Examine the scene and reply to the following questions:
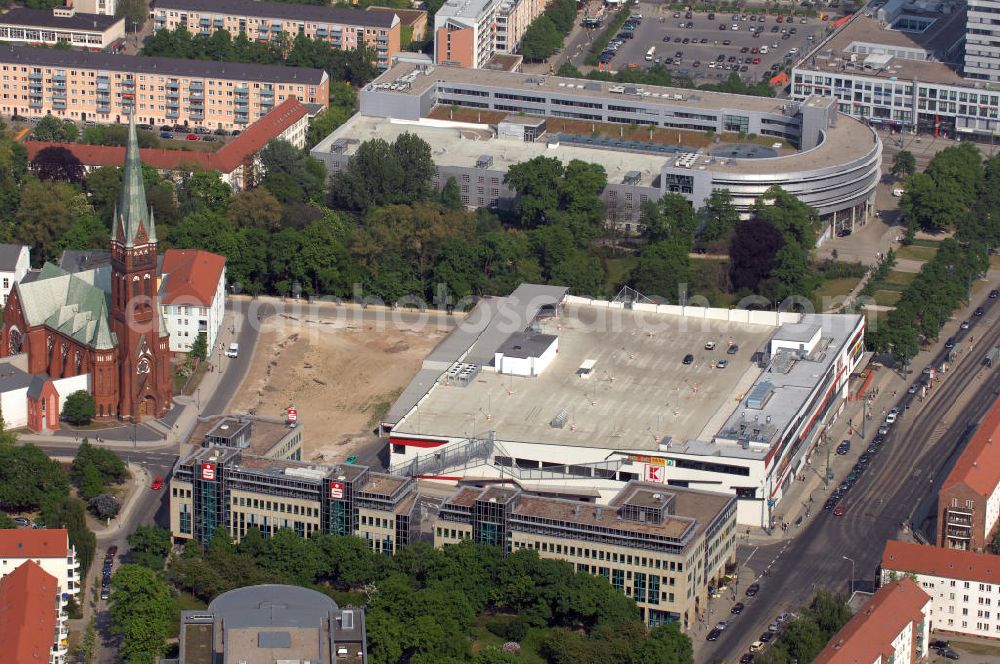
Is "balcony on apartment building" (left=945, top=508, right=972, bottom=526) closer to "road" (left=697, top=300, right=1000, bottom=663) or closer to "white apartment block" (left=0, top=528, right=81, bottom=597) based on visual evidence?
"road" (left=697, top=300, right=1000, bottom=663)

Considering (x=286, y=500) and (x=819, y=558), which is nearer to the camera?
(x=286, y=500)

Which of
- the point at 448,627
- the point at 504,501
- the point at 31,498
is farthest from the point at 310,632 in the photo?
the point at 31,498

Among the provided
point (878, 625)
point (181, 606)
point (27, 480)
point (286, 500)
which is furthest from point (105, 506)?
point (878, 625)

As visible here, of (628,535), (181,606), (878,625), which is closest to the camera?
(878,625)

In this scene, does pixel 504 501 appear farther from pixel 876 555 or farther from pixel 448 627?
pixel 876 555

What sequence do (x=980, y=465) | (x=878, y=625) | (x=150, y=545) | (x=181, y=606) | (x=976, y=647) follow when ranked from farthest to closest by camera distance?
(x=980, y=465), (x=150, y=545), (x=181, y=606), (x=976, y=647), (x=878, y=625)

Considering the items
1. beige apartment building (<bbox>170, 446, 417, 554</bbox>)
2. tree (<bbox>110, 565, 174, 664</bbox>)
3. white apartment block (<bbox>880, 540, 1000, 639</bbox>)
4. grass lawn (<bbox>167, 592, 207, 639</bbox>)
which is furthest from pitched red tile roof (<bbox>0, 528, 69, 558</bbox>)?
white apartment block (<bbox>880, 540, 1000, 639</bbox>)

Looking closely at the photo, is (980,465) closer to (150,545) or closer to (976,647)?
(976,647)
